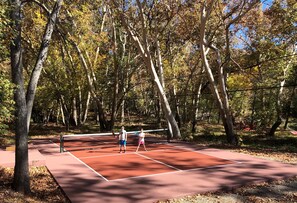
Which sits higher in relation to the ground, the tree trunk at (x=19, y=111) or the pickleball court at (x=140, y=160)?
the tree trunk at (x=19, y=111)

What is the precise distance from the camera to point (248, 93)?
4159cm

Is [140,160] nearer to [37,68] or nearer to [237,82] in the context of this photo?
[37,68]

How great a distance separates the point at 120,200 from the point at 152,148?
28.9ft

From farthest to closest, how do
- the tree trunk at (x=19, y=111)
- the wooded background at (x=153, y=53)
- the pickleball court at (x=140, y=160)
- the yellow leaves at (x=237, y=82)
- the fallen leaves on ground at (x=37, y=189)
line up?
the yellow leaves at (x=237, y=82) → the wooded background at (x=153, y=53) → the pickleball court at (x=140, y=160) → the tree trunk at (x=19, y=111) → the fallen leaves on ground at (x=37, y=189)

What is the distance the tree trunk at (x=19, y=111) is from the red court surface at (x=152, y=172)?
135 centimetres

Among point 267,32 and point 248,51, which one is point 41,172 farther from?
point 248,51

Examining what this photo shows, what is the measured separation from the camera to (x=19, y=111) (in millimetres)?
8430

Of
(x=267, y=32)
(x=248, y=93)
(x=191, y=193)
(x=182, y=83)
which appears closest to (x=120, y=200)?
(x=191, y=193)

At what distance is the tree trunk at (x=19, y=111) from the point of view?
8.38 meters

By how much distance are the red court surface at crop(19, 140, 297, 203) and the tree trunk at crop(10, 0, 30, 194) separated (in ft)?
4.43

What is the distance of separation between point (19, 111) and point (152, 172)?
5.14 meters

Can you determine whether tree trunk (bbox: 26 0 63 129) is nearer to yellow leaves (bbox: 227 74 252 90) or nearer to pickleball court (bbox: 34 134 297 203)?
pickleball court (bbox: 34 134 297 203)

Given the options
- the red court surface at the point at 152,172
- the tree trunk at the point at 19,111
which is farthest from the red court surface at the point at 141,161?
the tree trunk at the point at 19,111

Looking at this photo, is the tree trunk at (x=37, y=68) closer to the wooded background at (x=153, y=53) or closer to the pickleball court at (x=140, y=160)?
the wooded background at (x=153, y=53)
